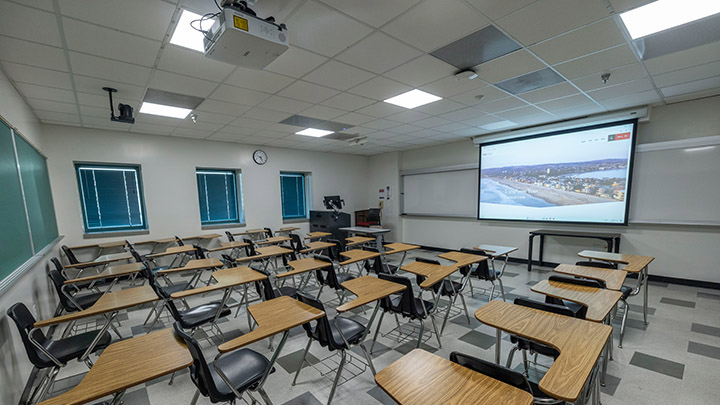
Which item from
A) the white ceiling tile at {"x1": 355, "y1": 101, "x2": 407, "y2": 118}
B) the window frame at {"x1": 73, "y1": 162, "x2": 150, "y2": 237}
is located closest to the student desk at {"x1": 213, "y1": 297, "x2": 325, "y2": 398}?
the white ceiling tile at {"x1": 355, "y1": 101, "x2": 407, "y2": 118}

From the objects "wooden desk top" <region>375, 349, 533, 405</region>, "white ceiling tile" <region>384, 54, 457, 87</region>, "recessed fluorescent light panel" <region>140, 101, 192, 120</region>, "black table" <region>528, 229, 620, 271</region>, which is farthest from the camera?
"black table" <region>528, 229, 620, 271</region>

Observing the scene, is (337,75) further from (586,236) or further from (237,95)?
(586,236)

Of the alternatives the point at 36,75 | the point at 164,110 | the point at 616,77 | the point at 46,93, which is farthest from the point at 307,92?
the point at 616,77

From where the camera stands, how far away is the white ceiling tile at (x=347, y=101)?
3.62 m

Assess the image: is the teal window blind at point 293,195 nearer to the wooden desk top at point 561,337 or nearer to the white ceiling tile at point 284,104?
the white ceiling tile at point 284,104

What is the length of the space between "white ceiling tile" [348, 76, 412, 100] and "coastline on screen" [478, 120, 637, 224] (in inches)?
148

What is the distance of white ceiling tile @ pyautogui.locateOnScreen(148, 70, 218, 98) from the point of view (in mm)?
2879

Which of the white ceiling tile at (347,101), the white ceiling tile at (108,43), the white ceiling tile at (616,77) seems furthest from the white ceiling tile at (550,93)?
the white ceiling tile at (108,43)

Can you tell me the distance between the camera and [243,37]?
175cm

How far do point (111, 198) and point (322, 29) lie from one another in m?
5.93

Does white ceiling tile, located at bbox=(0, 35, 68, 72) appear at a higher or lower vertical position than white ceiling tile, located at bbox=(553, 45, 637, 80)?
higher

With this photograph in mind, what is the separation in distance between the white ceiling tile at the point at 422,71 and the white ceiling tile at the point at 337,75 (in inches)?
12.5

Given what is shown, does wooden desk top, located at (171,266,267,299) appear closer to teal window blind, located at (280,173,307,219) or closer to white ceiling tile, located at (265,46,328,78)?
white ceiling tile, located at (265,46,328,78)

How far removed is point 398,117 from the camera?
462 cm
